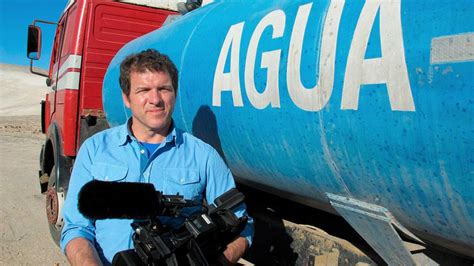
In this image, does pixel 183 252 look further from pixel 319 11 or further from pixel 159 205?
pixel 319 11

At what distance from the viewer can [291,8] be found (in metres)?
1.84

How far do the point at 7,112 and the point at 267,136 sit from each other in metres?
30.0

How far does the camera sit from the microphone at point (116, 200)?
1346mm

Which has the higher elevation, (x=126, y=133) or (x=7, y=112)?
(x=126, y=133)

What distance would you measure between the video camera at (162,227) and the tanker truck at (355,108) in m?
0.45

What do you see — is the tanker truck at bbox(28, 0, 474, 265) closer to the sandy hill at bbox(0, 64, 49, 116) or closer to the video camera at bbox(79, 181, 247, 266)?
the video camera at bbox(79, 181, 247, 266)

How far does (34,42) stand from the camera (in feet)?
19.4

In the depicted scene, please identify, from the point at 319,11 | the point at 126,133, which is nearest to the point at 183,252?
the point at 126,133

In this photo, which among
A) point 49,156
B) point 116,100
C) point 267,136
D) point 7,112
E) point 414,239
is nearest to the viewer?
point 414,239

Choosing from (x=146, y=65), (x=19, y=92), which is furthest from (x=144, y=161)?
(x=19, y=92)

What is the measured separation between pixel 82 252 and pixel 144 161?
0.41 meters

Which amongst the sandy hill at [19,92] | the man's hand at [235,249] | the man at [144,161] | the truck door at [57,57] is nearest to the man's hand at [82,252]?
the man at [144,161]

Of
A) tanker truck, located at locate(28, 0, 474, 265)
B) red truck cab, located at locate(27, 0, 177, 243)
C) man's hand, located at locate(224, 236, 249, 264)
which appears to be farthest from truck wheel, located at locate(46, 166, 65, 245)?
man's hand, located at locate(224, 236, 249, 264)

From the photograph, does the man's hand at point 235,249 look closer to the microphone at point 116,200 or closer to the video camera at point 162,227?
the video camera at point 162,227
